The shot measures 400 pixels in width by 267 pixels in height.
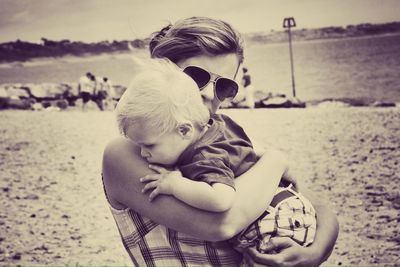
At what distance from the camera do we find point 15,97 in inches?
392

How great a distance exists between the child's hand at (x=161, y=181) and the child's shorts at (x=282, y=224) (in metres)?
0.20

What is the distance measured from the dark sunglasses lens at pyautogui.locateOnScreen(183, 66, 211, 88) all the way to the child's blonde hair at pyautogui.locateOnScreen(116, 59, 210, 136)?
0.13 meters

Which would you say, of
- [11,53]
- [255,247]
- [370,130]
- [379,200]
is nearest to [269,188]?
[255,247]

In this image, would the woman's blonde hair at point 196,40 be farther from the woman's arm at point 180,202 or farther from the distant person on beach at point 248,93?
the distant person on beach at point 248,93

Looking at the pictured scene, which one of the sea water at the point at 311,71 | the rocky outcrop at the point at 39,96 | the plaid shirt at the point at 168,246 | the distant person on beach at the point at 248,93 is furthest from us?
the sea water at the point at 311,71

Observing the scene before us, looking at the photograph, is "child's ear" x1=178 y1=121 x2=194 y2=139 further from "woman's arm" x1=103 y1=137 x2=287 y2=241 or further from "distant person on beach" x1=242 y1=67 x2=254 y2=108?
"distant person on beach" x1=242 y1=67 x2=254 y2=108

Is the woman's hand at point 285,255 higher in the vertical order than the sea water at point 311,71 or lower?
higher

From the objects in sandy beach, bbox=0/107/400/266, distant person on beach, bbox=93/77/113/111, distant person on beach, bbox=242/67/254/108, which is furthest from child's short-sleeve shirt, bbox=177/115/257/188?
distant person on beach, bbox=93/77/113/111

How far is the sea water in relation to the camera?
38.9 feet

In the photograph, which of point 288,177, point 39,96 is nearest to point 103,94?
point 39,96

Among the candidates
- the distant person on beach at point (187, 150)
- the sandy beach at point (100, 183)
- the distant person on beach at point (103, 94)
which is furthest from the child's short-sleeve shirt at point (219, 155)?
the distant person on beach at point (103, 94)

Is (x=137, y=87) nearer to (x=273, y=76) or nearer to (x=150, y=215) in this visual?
(x=150, y=215)

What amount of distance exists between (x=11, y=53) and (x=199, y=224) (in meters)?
7.25

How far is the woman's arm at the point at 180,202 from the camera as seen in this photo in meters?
0.97
